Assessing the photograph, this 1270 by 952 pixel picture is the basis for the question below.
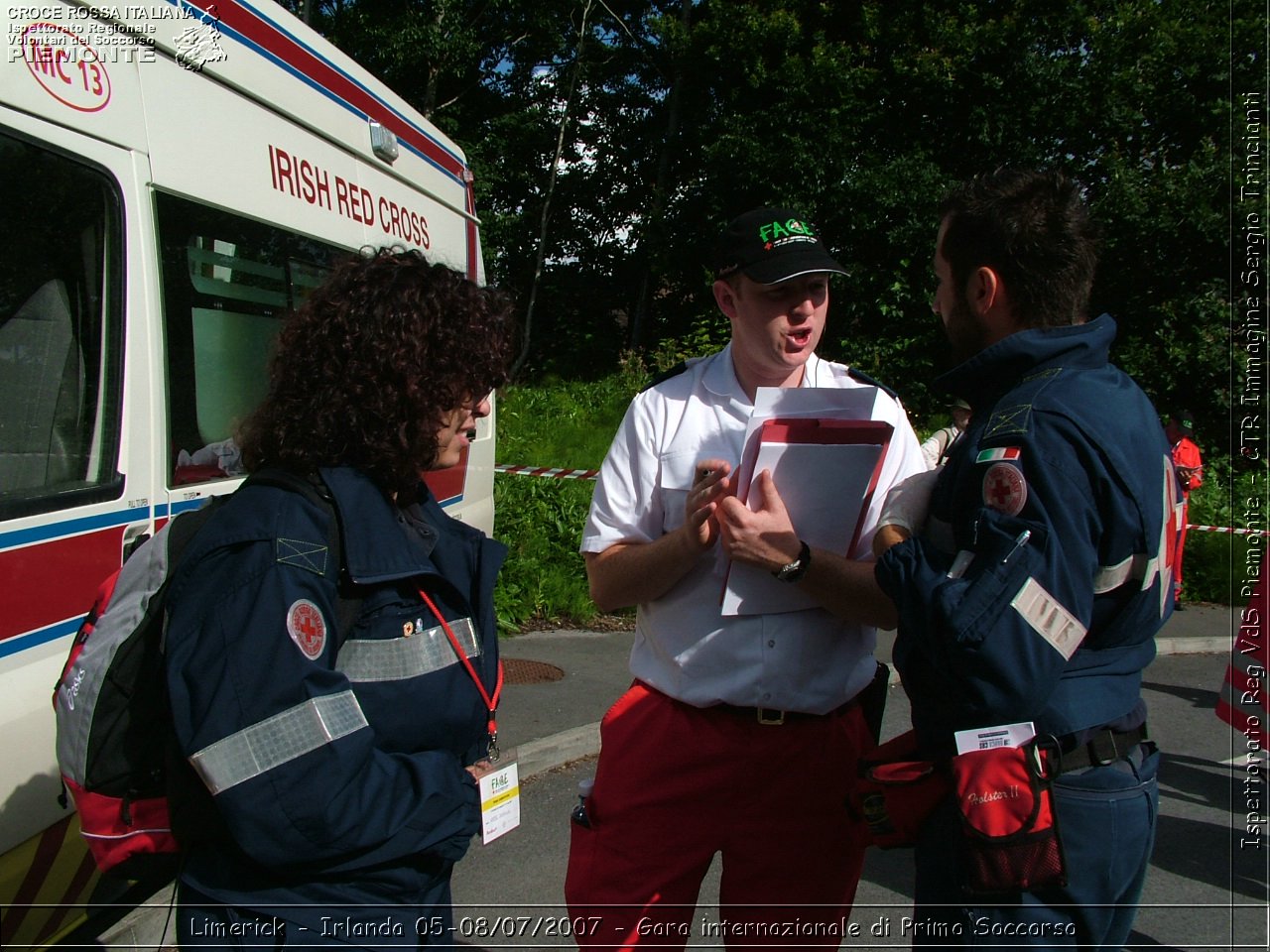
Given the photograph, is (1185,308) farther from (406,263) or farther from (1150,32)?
(406,263)

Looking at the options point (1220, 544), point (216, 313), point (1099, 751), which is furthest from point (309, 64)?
point (1220, 544)

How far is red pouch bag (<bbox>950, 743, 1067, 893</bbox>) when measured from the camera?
1.55 meters

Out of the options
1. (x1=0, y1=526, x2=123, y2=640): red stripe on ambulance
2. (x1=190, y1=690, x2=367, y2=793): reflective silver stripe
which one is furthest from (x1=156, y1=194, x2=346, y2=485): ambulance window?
(x1=190, y1=690, x2=367, y2=793): reflective silver stripe

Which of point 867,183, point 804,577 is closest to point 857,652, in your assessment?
point 804,577

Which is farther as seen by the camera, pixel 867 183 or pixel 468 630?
pixel 867 183

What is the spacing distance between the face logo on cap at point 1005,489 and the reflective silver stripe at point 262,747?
1.08 m

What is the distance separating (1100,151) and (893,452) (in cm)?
1810

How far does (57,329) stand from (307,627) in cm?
150

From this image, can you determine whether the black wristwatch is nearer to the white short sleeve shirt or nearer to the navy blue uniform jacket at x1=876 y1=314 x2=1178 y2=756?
the white short sleeve shirt

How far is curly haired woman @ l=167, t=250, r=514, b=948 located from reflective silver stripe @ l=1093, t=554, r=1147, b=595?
102cm

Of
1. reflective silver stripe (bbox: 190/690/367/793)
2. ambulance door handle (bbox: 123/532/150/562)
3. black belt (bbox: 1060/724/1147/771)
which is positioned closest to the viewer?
reflective silver stripe (bbox: 190/690/367/793)

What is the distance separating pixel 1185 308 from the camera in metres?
16.1

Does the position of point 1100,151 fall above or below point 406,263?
above

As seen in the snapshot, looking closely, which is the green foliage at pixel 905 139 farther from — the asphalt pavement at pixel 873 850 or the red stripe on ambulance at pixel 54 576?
the red stripe on ambulance at pixel 54 576
